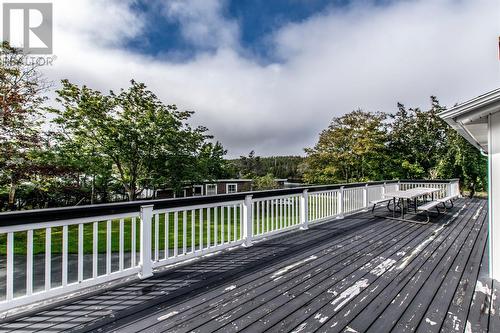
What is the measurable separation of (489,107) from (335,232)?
317cm

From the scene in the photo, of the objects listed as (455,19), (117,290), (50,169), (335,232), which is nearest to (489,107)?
(335,232)

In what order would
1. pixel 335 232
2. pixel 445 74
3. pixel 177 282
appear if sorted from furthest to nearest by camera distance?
pixel 445 74 → pixel 335 232 → pixel 177 282

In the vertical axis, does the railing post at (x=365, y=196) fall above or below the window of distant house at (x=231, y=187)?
above

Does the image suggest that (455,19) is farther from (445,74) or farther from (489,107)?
(489,107)

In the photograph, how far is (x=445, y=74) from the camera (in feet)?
32.7

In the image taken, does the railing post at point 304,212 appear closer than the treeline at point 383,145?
Yes

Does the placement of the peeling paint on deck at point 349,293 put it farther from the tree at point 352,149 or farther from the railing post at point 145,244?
the tree at point 352,149

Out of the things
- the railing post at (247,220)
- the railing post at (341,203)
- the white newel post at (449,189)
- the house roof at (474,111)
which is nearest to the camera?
the house roof at (474,111)

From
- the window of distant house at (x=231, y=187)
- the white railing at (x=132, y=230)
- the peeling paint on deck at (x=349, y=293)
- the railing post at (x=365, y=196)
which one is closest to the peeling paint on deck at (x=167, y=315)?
the white railing at (x=132, y=230)

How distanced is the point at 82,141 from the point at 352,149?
15.2 m

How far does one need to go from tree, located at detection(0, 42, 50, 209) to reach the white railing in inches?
92.9

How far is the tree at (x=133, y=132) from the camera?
10438mm

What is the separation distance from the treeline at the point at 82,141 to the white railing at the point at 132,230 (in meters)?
2.57

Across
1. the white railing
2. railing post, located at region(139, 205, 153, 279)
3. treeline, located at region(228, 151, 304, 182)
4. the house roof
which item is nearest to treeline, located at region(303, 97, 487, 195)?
the white railing
